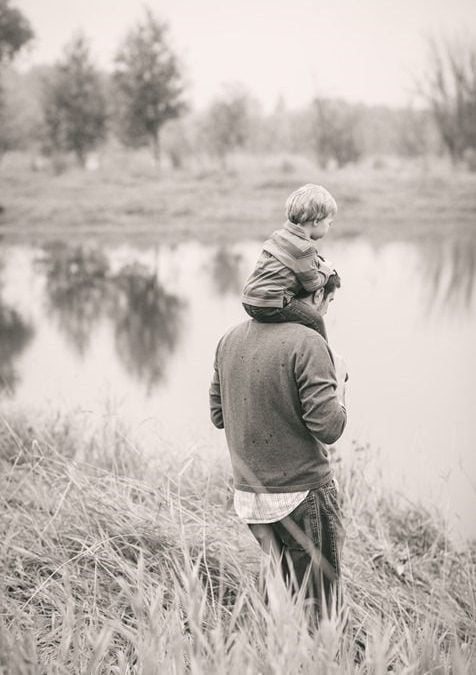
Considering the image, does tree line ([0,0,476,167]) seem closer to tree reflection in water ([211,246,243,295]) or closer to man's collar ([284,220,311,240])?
tree reflection in water ([211,246,243,295])

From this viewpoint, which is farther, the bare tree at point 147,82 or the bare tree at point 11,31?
the bare tree at point 147,82

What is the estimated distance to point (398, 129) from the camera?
163ft

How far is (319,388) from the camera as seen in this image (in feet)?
→ 7.48

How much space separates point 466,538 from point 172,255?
1346 cm

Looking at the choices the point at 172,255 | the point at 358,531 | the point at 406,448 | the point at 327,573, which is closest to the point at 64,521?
the point at 327,573

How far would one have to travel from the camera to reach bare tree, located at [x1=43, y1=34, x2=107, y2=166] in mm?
32906

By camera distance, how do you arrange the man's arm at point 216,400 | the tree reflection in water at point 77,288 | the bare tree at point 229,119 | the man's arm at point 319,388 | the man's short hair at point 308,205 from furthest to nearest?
1. the bare tree at point 229,119
2. the tree reflection in water at point 77,288
3. the man's arm at point 216,400
4. the man's short hair at point 308,205
5. the man's arm at point 319,388

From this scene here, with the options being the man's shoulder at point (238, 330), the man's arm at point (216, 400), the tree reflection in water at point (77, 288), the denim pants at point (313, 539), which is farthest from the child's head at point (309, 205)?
the tree reflection in water at point (77, 288)

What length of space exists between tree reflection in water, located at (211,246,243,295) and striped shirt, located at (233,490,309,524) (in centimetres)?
968

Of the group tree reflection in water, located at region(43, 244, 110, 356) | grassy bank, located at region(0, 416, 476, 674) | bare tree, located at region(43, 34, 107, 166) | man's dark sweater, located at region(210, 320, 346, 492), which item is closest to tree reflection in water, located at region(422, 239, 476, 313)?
tree reflection in water, located at region(43, 244, 110, 356)

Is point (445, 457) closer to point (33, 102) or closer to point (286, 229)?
point (286, 229)

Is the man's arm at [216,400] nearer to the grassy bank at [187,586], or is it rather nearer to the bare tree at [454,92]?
the grassy bank at [187,586]

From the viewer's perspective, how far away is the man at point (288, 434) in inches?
90.7

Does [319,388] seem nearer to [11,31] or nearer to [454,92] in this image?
[11,31]
